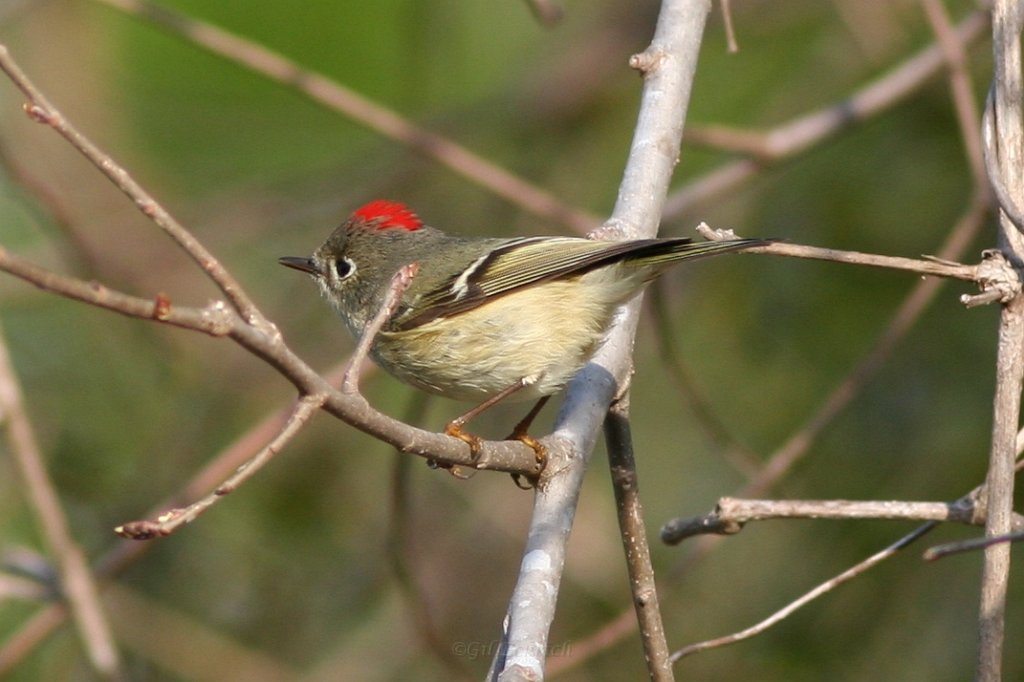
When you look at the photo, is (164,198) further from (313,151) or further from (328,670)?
(328,670)

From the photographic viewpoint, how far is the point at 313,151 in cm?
571

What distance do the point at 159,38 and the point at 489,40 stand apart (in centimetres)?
168

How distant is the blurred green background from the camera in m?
4.42

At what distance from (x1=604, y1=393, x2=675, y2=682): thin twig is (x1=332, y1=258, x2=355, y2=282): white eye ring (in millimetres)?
1551

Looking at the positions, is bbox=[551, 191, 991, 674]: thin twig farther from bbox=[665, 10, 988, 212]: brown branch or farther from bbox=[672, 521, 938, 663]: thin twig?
bbox=[672, 521, 938, 663]: thin twig

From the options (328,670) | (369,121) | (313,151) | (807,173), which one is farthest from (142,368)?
(807,173)

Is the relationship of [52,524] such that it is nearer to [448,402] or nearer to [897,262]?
[897,262]

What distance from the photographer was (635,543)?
211 centimetres

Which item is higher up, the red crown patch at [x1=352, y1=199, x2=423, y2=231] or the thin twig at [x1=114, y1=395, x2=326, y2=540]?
the red crown patch at [x1=352, y1=199, x2=423, y2=231]

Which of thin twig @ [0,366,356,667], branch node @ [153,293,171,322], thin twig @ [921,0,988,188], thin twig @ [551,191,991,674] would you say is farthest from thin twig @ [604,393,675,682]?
thin twig @ [921,0,988,188]

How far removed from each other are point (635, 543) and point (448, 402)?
377 cm

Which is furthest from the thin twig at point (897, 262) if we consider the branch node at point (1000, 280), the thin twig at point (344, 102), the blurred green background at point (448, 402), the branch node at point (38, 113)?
the blurred green background at point (448, 402)

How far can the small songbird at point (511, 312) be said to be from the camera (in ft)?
9.05

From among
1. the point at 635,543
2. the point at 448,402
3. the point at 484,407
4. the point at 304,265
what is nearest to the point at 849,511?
the point at 635,543
